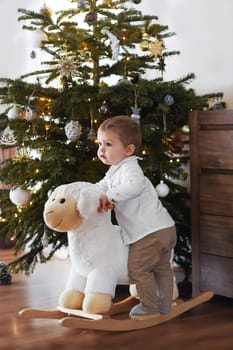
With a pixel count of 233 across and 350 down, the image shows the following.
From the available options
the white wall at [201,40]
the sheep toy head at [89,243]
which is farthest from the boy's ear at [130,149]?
the white wall at [201,40]

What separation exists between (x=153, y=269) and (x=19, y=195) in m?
0.68

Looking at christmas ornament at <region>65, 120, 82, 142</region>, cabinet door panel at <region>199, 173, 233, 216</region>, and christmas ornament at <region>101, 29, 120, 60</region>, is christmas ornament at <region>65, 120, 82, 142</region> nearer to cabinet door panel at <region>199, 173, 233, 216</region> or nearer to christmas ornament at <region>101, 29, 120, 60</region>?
christmas ornament at <region>101, 29, 120, 60</region>

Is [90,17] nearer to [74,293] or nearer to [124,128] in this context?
[124,128]

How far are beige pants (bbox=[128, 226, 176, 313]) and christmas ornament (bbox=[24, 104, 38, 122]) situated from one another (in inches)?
28.6

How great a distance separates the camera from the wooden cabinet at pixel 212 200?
2.66 metres

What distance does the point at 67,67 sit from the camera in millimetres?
2795

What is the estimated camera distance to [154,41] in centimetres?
300

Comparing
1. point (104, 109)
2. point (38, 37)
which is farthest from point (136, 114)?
point (38, 37)

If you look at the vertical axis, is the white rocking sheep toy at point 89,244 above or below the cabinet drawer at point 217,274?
above

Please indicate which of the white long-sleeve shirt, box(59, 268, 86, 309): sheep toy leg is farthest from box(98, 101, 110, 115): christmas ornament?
box(59, 268, 86, 309): sheep toy leg

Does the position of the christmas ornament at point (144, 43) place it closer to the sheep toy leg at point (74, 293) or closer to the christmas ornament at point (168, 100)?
the christmas ornament at point (168, 100)

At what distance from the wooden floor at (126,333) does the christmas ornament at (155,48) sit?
1123 millimetres

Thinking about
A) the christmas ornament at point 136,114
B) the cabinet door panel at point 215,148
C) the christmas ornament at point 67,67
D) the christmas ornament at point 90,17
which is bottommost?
the cabinet door panel at point 215,148

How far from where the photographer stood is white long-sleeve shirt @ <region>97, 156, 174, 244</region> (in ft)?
8.02
